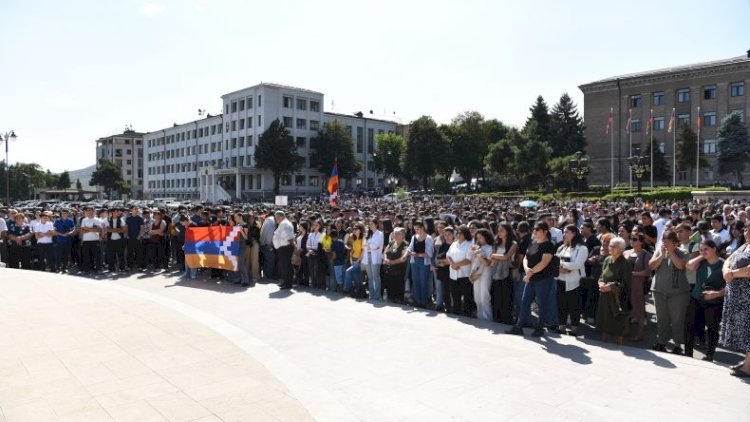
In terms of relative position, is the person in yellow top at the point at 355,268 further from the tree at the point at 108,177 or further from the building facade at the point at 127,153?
the building facade at the point at 127,153

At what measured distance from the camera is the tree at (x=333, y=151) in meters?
78.1

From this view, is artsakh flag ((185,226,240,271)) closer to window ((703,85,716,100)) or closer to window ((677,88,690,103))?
window ((703,85,716,100))

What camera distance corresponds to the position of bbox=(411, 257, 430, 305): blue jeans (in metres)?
11.3

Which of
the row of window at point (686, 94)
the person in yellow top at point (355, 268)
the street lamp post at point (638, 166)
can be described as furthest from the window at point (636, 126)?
the person in yellow top at point (355, 268)

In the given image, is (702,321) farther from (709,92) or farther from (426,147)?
(709,92)

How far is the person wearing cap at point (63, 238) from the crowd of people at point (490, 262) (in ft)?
0.11

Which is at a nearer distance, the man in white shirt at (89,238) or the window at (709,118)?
the man in white shirt at (89,238)

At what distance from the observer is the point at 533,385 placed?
630 centimetres

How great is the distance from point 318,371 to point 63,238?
13.4 metres

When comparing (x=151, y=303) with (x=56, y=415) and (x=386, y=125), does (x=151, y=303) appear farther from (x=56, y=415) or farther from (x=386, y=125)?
(x=386, y=125)

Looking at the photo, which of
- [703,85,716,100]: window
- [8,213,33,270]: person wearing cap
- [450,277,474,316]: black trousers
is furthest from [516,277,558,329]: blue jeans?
[703,85,716,100]: window

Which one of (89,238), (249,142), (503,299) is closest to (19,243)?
(89,238)

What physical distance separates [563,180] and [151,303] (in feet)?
165

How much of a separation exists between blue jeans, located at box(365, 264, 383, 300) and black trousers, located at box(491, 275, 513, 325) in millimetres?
A: 2983
